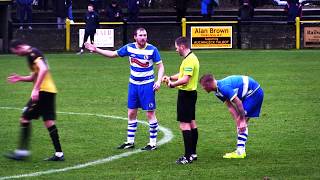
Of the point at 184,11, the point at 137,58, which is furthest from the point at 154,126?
the point at 184,11

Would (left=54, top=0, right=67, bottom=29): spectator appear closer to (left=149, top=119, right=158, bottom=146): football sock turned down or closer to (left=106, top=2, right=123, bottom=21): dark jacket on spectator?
(left=106, top=2, right=123, bottom=21): dark jacket on spectator

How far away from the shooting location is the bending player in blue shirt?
13695 mm

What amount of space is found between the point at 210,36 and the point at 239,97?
23024 mm

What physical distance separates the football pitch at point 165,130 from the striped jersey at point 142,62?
1.22m

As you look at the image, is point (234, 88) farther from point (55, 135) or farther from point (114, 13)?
point (114, 13)

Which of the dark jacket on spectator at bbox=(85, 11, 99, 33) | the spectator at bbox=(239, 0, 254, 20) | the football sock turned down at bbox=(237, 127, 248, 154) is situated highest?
the spectator at bbox=(239, 0, 254, 20)

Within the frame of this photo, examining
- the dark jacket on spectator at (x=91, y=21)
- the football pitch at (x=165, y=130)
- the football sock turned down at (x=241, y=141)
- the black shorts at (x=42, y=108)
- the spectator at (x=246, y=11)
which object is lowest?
the football pitch at (x=165, y=130)

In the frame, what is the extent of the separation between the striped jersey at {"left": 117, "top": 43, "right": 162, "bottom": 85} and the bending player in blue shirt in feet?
5.30

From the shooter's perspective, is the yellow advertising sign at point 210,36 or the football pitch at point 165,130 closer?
the football pitch at point 165,130

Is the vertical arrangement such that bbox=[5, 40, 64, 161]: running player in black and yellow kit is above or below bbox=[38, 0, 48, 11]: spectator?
below

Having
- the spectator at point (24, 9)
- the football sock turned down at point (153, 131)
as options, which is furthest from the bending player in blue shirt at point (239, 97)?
the spectator at point (24, 9)

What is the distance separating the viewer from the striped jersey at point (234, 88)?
540 inches

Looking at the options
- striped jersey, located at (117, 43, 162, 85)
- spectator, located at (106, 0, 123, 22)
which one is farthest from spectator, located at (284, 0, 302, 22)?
striped jersey, located at (117, 43, 162, 85)

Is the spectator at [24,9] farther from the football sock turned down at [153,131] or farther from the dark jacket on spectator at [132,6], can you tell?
the football sock turned down at [153,131]
